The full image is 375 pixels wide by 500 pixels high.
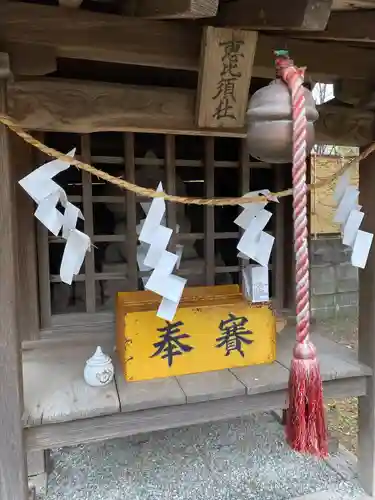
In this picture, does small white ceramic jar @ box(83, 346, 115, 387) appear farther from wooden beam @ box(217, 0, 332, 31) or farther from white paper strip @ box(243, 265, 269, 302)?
wooden beam @ box(217, 0, 332, 31)

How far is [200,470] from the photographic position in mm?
2498

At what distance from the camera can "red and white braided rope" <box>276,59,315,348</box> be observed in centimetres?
111

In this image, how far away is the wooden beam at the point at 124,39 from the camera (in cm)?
151

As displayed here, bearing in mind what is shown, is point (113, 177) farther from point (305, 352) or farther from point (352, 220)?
point (352, 220)

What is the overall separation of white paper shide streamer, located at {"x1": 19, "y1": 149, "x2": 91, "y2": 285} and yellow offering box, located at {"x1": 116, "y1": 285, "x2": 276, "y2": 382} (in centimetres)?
37

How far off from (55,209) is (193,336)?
0.82m

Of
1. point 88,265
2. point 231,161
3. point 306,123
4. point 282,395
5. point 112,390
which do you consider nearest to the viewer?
point 306,123

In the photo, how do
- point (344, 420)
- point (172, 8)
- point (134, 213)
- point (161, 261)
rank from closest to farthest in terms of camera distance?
1. point (172, 8)
2. point (161, 261)
3. point (134, 213)
4. point (344, 420)

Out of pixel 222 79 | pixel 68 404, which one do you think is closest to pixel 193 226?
pixel 222 79

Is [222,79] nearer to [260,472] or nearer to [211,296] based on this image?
[211,296]

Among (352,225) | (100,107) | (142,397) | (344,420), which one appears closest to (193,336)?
(142,397)

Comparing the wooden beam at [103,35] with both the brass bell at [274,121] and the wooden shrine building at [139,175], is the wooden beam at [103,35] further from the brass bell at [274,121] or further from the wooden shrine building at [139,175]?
the brass bell at [274,121]

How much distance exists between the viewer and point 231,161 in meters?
2.62

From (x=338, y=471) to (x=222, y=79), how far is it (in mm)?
2128
